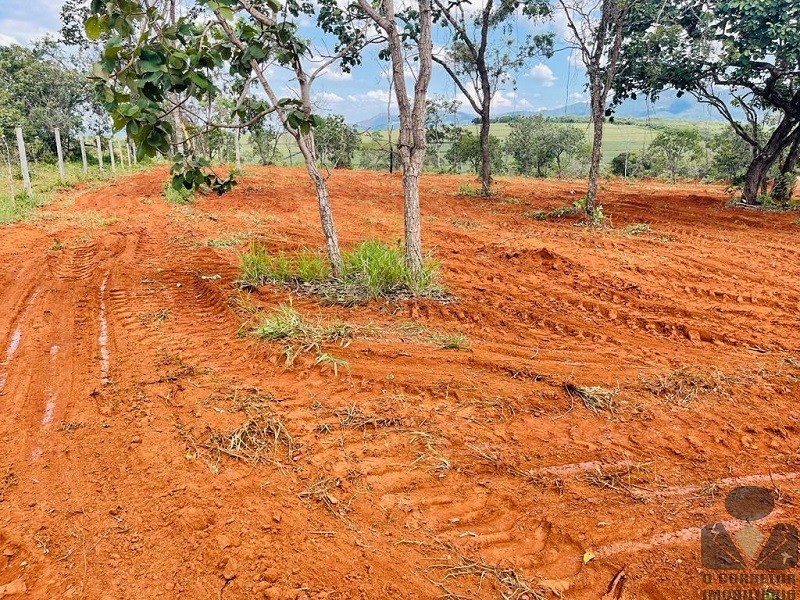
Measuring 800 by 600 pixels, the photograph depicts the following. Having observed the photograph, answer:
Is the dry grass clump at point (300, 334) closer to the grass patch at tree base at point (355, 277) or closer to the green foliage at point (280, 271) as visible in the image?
the grass patch at tree base at point (355, 277)

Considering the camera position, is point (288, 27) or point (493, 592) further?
point (288, 27)

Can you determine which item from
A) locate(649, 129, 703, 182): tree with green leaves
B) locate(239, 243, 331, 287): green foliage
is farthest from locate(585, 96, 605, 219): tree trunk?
locate(649, 129, 703, 182): tree with green leaves

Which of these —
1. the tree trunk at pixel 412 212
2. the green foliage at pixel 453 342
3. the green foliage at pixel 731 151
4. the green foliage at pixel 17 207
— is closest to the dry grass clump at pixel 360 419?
the green foliage at pixel 453 342

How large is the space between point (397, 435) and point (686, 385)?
7.00 ft

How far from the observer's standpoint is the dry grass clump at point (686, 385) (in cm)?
306

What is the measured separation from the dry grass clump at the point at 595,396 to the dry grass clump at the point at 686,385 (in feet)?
1.16

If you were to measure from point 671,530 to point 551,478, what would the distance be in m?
0.55

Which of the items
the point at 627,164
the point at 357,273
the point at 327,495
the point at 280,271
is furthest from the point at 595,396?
the point at 627,164

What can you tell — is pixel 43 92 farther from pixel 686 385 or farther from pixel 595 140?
pixel 686 385

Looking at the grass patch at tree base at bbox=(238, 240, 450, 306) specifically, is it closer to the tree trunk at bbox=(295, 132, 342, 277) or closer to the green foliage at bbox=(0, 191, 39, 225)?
the tree trunk at bbox=(295, 132, 342, 277)

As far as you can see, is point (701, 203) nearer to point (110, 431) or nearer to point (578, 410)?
point (578, 410)

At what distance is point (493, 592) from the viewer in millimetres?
1780

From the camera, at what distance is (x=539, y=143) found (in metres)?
30.0

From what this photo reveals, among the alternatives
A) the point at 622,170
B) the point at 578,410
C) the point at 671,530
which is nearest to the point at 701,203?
the point at 578,410
